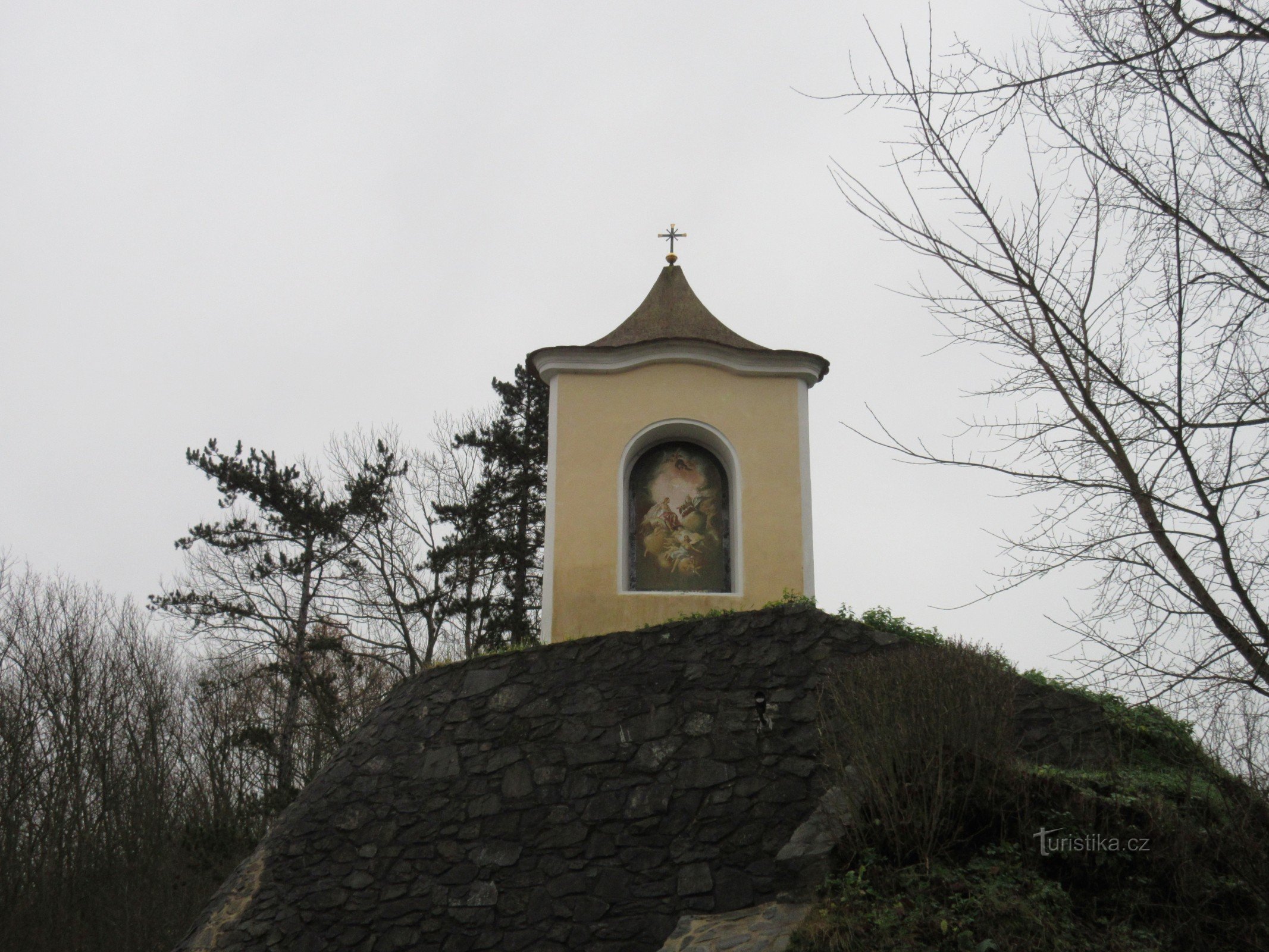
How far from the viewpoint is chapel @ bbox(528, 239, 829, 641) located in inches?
471

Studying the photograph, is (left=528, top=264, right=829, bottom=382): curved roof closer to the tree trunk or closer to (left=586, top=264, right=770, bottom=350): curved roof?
(left=586, top=264, right=770, bottom=350): curved roof

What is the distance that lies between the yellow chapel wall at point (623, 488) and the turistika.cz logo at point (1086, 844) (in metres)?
4.77

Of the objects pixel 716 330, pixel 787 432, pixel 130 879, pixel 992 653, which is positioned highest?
pixel 716 330

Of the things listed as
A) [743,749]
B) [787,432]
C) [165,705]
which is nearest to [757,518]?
[787,432]

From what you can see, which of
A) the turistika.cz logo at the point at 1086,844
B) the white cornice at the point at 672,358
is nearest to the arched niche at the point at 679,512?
the white cornice at the point at 672,358

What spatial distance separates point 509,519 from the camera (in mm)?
21938

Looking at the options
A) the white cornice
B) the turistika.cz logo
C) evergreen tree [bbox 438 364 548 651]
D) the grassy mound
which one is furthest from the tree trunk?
the turistika.cz logo

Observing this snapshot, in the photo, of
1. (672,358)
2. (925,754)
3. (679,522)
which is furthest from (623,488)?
(925,754)

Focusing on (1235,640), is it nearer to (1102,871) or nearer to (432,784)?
(1102,871)

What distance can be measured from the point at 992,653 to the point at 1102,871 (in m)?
1.90

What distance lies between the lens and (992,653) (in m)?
8.67

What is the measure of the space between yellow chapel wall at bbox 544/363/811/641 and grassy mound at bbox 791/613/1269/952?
350 cm

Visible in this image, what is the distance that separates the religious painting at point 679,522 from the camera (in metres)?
12.3

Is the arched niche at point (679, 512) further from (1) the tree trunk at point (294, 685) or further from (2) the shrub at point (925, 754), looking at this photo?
(1) the tree trunk at point (294, 685)
